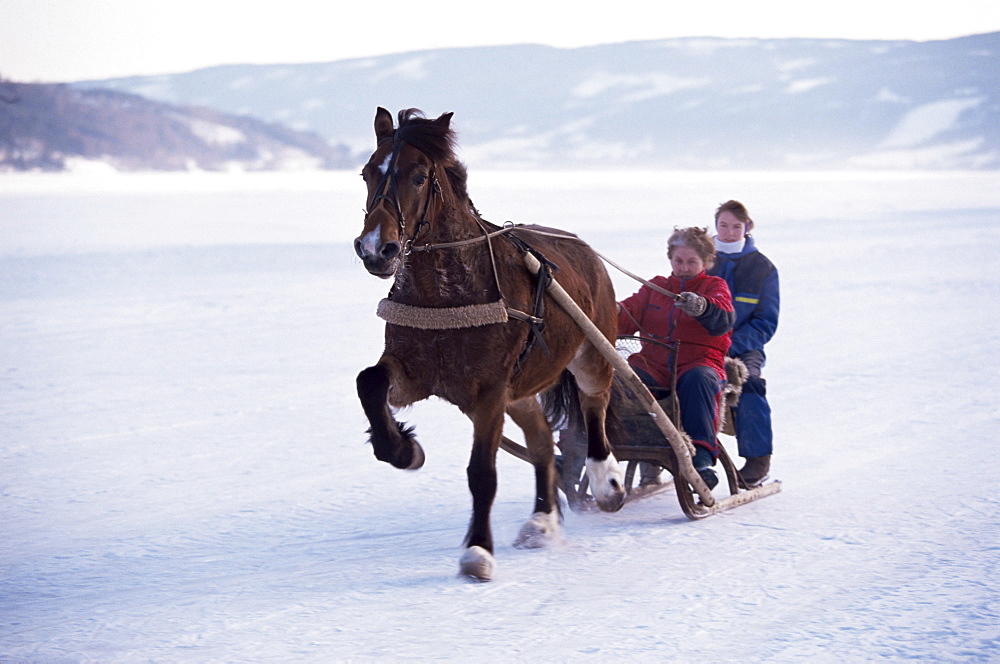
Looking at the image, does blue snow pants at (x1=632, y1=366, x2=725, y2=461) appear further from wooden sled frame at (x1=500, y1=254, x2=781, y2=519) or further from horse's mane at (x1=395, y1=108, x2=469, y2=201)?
horse's mane at (x1=395, y1=108, x2=469, y2=201)

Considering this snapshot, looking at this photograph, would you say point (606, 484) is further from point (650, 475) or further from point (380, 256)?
point (380, 256)

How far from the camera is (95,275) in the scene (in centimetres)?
1380

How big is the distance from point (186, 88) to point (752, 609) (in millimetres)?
106840

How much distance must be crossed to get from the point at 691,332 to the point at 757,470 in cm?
73

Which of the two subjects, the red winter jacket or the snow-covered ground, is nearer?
the snow-covered ground

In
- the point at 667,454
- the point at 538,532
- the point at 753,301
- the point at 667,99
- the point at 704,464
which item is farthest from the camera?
the point at 667,99

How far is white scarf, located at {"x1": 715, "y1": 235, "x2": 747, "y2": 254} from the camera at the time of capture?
217 inches

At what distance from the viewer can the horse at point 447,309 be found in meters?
3.76

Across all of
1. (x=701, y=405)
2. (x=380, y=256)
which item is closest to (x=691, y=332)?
(x=701, y=405)

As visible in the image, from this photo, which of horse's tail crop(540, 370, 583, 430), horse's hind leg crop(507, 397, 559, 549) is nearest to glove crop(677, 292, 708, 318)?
horse's tail crop(540, 370, 583, 430)

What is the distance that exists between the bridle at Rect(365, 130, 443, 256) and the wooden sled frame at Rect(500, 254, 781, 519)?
68cm

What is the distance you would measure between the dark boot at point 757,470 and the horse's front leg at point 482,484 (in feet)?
5.37

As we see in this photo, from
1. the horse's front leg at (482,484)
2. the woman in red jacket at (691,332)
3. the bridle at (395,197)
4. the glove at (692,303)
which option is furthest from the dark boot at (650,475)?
the bridle at (395,197)

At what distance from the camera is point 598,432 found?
4.80 m
